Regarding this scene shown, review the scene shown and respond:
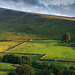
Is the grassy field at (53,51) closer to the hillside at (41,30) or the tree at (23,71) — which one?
the tree at (23,71)

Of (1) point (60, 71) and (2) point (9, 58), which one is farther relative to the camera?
(2) point (9, 58)

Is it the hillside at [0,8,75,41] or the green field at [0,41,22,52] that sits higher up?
the hillside at [0,8,75,41]

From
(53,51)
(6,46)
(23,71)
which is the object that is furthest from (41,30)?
(23,71)

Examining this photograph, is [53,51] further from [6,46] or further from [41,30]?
[41,30]

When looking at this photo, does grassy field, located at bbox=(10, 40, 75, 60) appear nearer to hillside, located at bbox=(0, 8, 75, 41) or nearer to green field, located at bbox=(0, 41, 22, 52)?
green field, located at bbox=(0, 41, 22, 52)

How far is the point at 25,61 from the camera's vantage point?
117 ft

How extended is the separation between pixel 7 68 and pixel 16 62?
23.2 ft

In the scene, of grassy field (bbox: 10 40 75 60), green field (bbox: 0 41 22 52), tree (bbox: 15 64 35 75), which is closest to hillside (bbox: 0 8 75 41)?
green field (bbox: 0 41 22 52)

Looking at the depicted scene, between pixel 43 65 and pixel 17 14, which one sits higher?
pixel 17 14

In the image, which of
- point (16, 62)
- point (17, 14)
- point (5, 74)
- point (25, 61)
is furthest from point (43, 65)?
point (17, 14)

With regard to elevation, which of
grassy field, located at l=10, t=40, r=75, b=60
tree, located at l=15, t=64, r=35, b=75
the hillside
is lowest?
grassy field, located at l=10, t=40, r=75, b=60

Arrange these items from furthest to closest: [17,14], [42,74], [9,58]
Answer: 1. [17,14]
2. [9,58]
3. [42,74]

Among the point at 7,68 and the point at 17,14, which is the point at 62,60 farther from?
the point at 17,14

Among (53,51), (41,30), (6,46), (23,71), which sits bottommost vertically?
(53,51)
